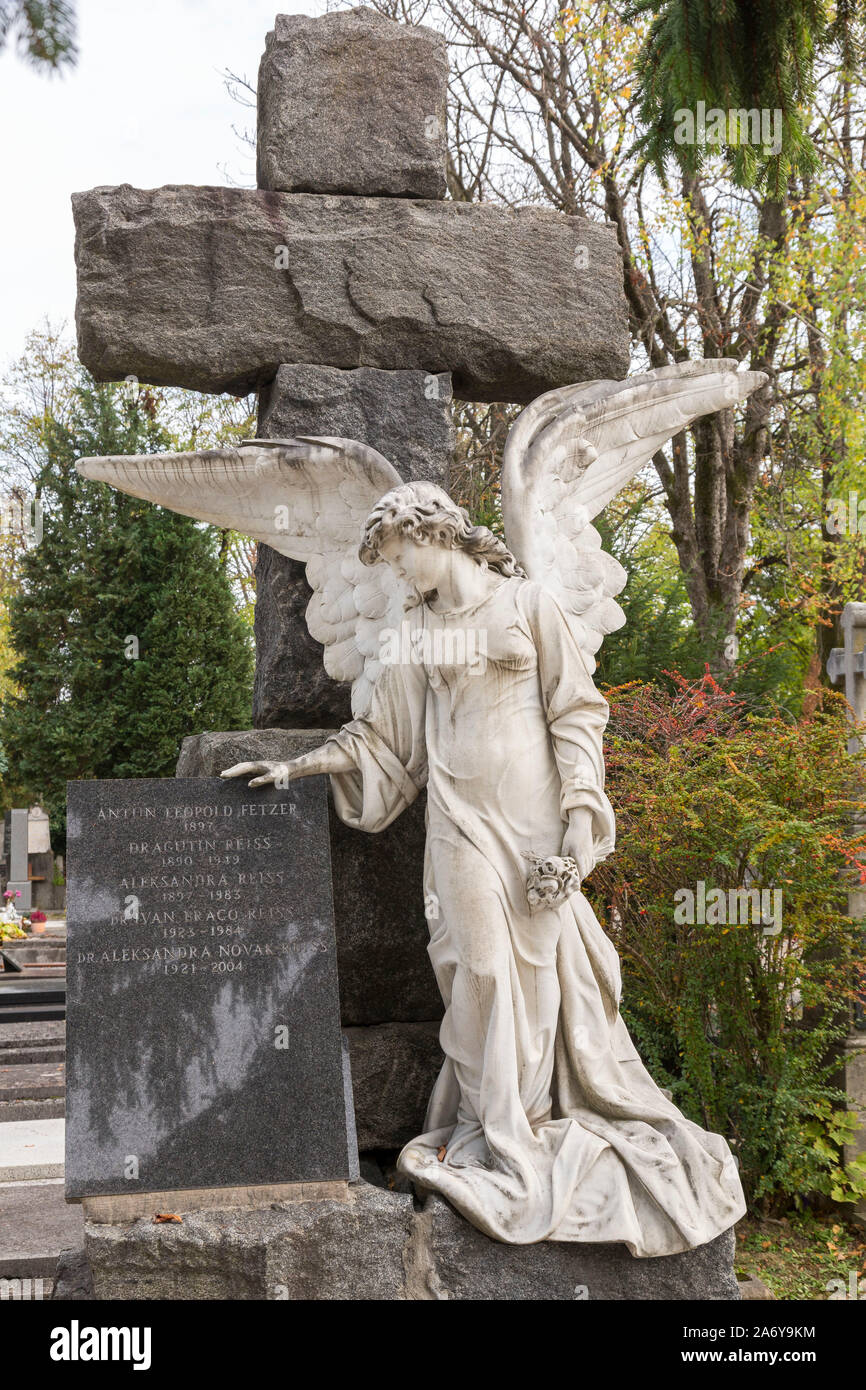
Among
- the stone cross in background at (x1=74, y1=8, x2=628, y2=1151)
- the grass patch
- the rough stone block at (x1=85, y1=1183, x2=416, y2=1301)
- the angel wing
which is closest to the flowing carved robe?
the rough stone block at (x1=85, y1=1183, x2=416, y2=1301)

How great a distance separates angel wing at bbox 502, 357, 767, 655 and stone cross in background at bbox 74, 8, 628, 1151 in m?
0.38

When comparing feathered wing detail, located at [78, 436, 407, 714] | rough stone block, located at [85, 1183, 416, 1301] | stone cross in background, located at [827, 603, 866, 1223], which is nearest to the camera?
rough stone block, located at [85, 1183, 416, 1301]

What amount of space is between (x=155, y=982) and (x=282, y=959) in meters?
0.37

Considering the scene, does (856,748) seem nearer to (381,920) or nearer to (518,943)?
(381,920)

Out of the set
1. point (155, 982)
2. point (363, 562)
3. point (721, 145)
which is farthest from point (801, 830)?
point (721, 145)

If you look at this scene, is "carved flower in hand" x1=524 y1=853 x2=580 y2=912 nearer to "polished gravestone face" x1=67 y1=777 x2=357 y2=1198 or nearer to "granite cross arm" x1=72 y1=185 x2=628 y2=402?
"polished gravestone face" x1=67 y1=777 x2=357 y2=1198

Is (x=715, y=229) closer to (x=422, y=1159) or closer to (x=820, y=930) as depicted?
(x=820, y=930)

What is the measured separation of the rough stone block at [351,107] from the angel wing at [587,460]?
112cm

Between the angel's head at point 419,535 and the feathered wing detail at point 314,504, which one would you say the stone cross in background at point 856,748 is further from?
the angel's head at point 419,535

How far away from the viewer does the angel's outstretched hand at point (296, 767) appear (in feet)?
12.6

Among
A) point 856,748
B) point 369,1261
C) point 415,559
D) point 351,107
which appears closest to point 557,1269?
point 369,1261

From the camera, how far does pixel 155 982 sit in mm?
3678

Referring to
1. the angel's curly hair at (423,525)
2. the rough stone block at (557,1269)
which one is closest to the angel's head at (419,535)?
the angel's curly hair at (423,525)

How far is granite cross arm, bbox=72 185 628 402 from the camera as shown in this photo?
436cm
